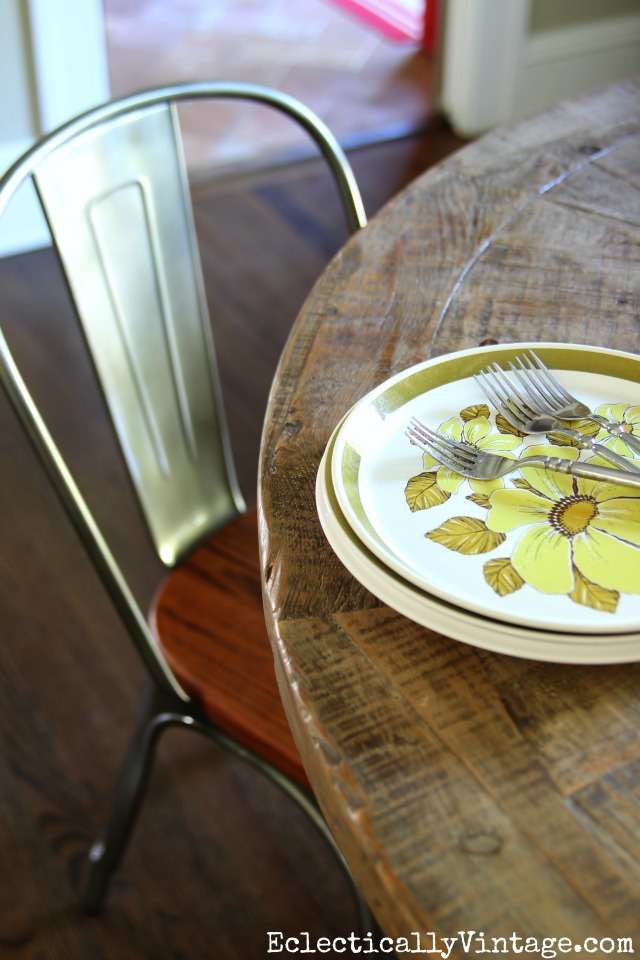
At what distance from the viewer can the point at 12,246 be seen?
250 cm

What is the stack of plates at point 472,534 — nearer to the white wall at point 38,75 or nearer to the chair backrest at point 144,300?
the chair backrest at point 144,300

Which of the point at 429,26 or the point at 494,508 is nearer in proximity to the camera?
the point at 494,508

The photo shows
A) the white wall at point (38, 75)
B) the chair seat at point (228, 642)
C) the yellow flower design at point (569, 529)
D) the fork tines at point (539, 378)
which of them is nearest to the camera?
the yellow flower design at point (569, 529)

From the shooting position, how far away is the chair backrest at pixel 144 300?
33.9 inches

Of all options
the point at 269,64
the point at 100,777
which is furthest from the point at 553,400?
the point at 269,64

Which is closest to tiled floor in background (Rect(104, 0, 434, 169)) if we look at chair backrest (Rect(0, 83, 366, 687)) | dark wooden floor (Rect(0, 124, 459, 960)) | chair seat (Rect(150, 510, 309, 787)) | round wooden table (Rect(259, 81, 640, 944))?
dark wooden floor (Rect(0, 124, 459, 960))

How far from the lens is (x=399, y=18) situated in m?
3.80

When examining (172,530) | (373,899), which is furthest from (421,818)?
(172,530)

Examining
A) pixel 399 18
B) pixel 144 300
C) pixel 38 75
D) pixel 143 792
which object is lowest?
pixel 143 792

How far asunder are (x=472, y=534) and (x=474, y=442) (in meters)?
0.09

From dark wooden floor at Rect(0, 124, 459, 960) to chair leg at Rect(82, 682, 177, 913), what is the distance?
0.06m

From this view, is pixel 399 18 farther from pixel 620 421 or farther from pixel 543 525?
pixel 543 525

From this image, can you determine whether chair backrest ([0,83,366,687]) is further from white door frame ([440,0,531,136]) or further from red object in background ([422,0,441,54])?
red object in background ([422,0,441,54])

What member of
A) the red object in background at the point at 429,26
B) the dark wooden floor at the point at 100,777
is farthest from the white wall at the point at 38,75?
the red object in background at the point at 429,26
